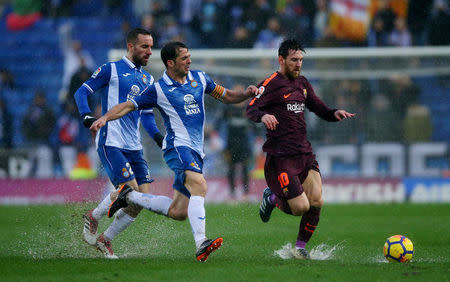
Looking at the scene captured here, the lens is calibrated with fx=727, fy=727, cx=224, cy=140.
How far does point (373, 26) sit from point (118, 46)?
23.2ft

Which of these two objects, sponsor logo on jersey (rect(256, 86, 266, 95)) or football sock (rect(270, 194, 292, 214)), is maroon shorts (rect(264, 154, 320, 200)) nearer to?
football sock (rect(270, 194, 292, 214))

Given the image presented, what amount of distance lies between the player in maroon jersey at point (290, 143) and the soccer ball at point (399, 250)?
0.90 m

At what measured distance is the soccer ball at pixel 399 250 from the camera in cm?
758

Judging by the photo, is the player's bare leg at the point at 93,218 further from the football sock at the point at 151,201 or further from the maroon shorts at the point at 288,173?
the maroon shorts at the point at 288,173

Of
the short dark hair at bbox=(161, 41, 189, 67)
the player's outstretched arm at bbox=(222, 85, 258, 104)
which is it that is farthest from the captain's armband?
the short dark hair at bbox=(161, 41, 189, 67)

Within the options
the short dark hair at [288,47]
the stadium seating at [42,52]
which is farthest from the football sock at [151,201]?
the stadium seating at [42,52]

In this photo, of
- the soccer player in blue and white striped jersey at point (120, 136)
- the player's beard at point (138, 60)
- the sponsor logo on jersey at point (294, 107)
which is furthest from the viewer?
the player's beard at point (138, 60)

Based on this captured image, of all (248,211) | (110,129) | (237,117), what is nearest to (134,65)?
(110,129)

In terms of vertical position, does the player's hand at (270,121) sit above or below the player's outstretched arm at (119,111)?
below

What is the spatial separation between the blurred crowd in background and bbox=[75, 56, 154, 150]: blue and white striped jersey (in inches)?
326

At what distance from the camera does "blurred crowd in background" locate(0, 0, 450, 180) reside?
17.2 m

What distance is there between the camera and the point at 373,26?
1942cm

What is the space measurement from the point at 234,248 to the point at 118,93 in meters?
2.38

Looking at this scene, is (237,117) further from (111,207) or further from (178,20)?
(111,207)
